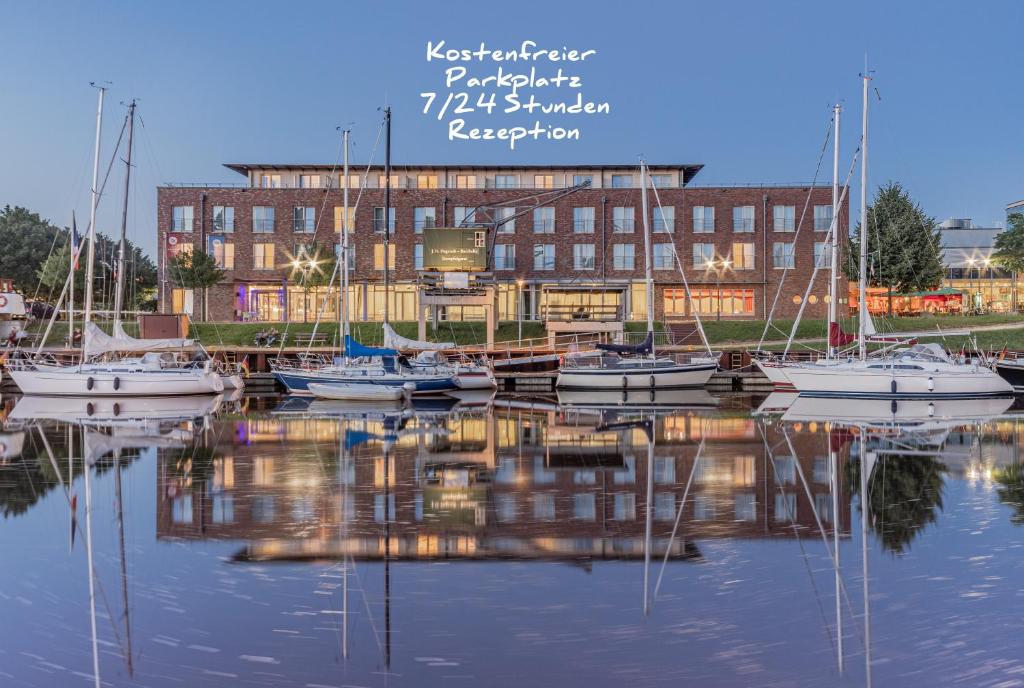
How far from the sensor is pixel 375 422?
30.2 metres

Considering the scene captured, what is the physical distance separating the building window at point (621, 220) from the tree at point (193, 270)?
2990 centimetres

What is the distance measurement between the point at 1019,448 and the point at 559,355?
29.4 meters

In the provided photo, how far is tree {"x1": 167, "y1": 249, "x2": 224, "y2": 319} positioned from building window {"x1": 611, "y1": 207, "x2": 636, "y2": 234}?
29.9 metres

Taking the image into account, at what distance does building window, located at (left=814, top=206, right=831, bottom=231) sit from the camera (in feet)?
229

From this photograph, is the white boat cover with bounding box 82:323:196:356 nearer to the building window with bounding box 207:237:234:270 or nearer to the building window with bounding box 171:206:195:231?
the building window with bounding box 207:237:234:270

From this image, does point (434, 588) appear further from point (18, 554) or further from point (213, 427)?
point (213, 427)

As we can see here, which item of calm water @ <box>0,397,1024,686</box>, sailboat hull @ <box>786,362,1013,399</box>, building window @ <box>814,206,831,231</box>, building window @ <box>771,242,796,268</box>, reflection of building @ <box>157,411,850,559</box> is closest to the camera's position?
calm water @ <box>0,397,1024,686</box>

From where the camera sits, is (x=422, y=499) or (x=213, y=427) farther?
(x=213, y=427)

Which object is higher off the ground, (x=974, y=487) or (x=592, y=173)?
(x=592, y=173)

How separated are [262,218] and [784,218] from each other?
4035 centimetres

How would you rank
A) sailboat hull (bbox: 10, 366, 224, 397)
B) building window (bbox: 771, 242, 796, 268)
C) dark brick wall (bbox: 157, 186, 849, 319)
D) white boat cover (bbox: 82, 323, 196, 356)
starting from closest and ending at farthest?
sailboat hull (bbox: 10, 366, 224, 397) → white boat cover (bbox: 82, 323, 196, 356) → building window (bbox: 771, 242, 796, 268) → dark brick wall (bbox: 157, 186, 849, 319)

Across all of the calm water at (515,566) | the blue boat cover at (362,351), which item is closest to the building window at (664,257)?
the blue boat cover at (362,351)

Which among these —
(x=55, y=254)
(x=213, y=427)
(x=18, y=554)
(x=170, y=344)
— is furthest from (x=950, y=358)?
(x=55, y=254)

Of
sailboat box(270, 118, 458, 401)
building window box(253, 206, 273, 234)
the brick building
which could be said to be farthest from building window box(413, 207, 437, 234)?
sailboat box(270, 118, 458, 401)
